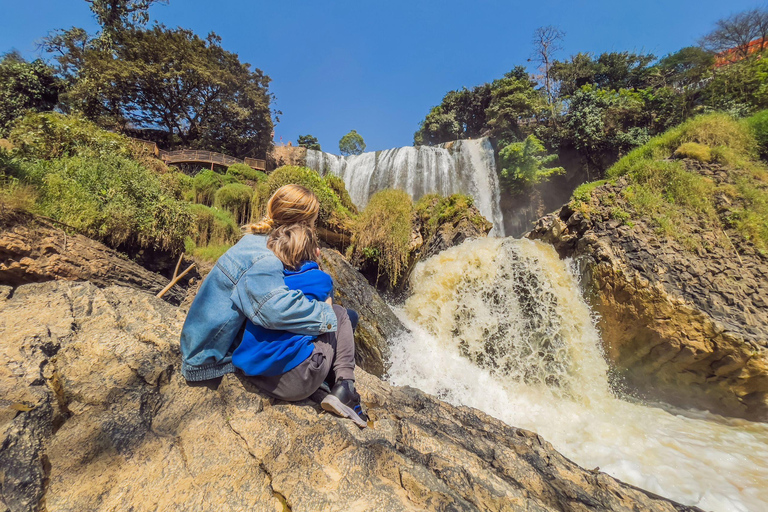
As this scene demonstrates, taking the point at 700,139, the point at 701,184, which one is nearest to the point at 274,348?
the point at 701,184

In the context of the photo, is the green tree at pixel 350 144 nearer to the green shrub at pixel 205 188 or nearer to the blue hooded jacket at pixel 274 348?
the green shrub at pixel 205 188

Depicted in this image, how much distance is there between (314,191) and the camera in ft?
24.3

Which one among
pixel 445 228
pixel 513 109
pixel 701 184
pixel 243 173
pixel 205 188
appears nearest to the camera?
pixel 701 184

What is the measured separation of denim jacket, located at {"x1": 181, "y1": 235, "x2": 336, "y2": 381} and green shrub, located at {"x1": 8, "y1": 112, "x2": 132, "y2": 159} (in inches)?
257

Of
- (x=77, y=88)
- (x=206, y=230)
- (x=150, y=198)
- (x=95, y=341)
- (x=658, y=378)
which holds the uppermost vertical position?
(x=77, y=88)

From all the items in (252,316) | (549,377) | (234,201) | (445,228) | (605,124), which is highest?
(605,124)

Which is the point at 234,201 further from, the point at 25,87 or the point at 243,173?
the point at 25,87

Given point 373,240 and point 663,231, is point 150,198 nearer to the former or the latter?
point 373,240

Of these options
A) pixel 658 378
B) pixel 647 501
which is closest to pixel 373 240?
pixel 647 501

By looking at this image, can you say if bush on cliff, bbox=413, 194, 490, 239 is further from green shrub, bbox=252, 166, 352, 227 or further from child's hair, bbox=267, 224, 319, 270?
child's hair, bbox=267, 224, 319, 270

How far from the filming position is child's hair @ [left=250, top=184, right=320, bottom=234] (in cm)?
205

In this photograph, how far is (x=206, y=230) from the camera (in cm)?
789

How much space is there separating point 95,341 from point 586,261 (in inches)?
309

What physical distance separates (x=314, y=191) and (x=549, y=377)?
6.62m
